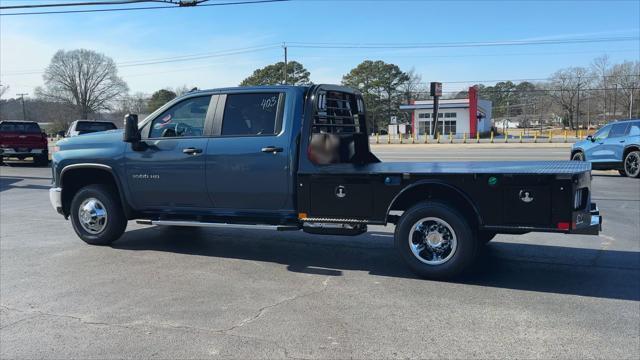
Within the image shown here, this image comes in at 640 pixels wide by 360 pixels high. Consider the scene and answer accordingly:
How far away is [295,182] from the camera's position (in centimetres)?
614

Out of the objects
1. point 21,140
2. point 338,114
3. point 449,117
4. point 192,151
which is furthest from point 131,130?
point 449,117

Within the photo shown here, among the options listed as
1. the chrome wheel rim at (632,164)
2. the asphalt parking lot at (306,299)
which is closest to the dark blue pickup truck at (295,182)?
the asphalt parking lot at (306,299)

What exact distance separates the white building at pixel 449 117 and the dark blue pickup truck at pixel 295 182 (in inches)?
2318

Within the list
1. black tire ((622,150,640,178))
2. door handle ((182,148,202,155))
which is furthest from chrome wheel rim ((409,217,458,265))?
black tire ((622,150,640,178))

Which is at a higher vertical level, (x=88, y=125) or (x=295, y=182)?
(x=88, y=125)

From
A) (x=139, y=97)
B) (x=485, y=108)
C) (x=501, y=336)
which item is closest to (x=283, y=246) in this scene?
(x=501, y=336)

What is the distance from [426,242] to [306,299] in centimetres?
146

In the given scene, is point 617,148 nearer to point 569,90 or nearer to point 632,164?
point 632,164

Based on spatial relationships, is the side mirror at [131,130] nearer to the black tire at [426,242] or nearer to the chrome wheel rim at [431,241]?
the black tire at [426,242]

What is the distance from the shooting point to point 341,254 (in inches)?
275

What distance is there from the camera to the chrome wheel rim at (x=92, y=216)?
7.29m

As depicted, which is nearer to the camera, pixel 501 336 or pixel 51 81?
pixel 501 336

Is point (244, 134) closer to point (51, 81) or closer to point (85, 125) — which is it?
point (85, 125)

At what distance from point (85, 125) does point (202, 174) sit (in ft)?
57.5
